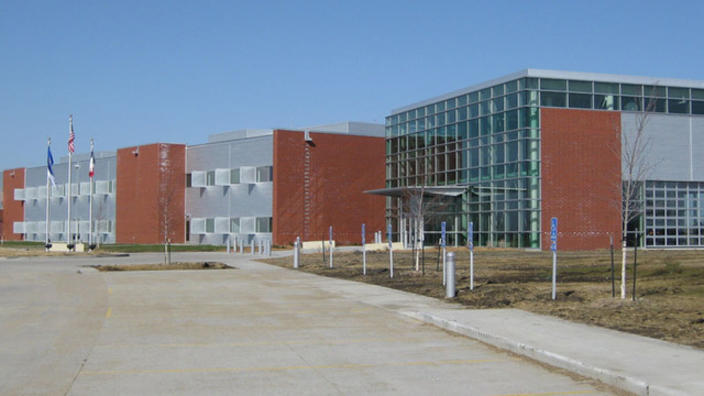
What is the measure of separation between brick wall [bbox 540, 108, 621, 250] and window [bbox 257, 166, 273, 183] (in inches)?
1034

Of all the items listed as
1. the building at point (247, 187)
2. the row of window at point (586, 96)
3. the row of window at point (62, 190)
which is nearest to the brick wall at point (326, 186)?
the building at point (247, 187)

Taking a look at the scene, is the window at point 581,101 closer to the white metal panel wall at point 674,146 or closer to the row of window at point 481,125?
the white metal panel wall at point 674,146

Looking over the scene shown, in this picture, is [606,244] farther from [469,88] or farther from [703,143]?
[469,88]

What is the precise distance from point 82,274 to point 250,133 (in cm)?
4847

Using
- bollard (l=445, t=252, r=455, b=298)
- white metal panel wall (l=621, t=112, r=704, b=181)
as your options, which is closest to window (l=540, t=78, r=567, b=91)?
white metal panel wall (l=621, t=112, r=704, b=181)

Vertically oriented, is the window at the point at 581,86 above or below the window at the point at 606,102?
above

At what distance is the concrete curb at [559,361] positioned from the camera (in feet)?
27.1

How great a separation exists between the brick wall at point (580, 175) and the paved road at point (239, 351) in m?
31.3

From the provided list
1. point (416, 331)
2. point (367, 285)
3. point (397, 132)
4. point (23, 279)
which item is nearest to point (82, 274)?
point (23, 279)

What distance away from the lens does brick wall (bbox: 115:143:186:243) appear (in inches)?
2943

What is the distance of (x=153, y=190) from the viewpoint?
7506cm

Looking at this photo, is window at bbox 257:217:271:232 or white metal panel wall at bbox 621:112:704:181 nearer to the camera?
white metal panel wall at bbox 621:112:704:181

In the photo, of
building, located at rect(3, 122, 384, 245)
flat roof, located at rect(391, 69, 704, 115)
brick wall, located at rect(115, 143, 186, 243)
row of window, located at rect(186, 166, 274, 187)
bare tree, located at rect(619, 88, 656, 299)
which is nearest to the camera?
bare tree, located at rect(619, 88, 656, 299)

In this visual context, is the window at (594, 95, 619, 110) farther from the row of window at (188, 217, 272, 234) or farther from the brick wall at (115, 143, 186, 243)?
the brick wall at (115, 143, 186, 243)
